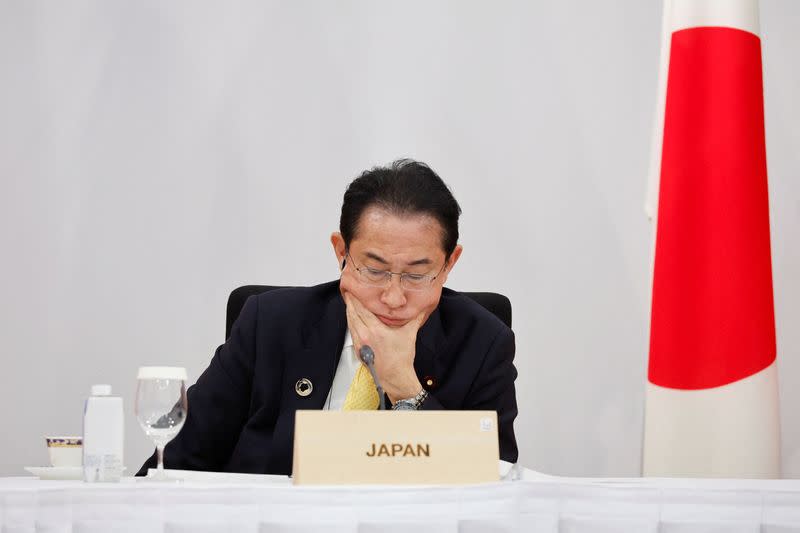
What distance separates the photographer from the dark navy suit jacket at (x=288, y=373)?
2.01 m

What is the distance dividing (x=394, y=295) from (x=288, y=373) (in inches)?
11.3

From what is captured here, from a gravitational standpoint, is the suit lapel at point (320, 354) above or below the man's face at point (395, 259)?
below

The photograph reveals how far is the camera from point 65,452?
1.45m

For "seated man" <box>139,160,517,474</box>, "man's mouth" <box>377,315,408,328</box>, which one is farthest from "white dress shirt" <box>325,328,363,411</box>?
"man's mouth" <box>377,315,408,328</box>

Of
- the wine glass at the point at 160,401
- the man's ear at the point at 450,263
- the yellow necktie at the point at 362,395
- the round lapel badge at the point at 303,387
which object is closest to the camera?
the wine glass at the point at 160,401

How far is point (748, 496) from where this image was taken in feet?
3.97

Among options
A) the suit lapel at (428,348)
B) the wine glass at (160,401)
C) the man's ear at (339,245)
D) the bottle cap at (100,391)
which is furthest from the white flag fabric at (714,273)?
the bottle cap at (100,391)

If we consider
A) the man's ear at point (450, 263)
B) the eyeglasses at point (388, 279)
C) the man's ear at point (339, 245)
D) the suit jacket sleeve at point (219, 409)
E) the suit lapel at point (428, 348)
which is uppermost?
the man's ear at point (339, 245)

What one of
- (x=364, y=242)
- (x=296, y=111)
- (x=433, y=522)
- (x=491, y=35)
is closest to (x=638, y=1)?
(x=491, y=35)

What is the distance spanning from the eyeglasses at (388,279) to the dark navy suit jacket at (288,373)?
15cm

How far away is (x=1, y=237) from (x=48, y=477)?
189 centimetres

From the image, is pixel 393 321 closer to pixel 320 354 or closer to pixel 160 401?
pixel 320 354

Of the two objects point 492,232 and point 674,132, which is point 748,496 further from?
point 492,232

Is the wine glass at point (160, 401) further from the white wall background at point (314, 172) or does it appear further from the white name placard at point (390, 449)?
the white wall background at point (314, 172)
